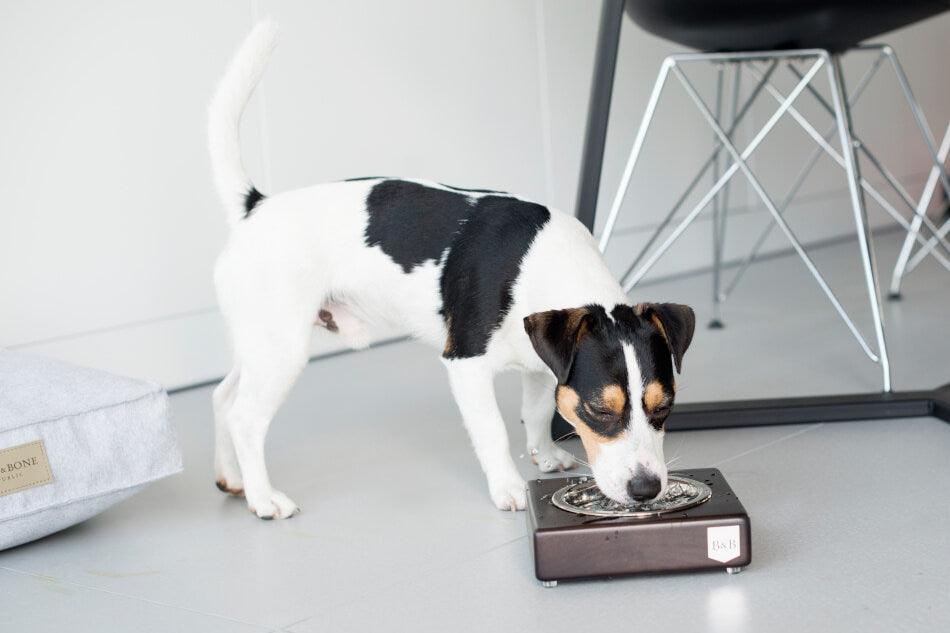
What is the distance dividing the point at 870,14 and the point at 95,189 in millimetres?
1818

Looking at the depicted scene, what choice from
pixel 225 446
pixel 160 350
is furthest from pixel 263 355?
pixel 160 350

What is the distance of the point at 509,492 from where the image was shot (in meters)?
1.88

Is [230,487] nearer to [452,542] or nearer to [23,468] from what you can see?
[23,468]

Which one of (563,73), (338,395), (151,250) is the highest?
(563,73)

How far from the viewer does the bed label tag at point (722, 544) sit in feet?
4.85

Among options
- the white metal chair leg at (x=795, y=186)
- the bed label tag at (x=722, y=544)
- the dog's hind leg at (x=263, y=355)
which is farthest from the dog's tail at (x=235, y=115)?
the white metal chair leg at (x=795, y=186)

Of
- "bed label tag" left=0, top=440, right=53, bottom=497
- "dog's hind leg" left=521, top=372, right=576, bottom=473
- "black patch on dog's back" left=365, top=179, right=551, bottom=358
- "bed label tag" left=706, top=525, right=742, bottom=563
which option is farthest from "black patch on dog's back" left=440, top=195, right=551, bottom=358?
"bed label tag" left=0, top=440, right=53, bottom=497

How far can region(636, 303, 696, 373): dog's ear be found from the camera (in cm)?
167

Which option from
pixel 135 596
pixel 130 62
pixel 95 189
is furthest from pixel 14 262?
pixel 135 596

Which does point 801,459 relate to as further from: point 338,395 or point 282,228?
point 338,395

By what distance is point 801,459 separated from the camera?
2.01 metres

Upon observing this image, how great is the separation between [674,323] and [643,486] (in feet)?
0.87

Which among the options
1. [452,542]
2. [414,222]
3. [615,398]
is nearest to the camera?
[615,398]

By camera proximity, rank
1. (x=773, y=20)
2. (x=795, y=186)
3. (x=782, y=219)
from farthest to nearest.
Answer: (x=795, y=186) → (x=782, y=219) → (x=773, y=20)
